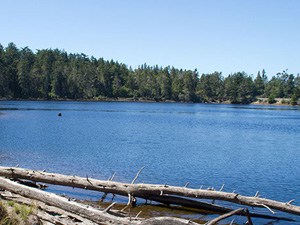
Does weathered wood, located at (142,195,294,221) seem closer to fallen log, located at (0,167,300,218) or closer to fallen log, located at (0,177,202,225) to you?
fallen log, located at (0,167,300,218)

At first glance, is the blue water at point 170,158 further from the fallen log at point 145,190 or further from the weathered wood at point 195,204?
the fallen log at point 145,190

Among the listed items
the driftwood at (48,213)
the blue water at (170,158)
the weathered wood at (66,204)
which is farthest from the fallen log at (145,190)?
the blue water at (170,158)

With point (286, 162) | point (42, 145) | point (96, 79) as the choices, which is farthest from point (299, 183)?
point (96, 79)

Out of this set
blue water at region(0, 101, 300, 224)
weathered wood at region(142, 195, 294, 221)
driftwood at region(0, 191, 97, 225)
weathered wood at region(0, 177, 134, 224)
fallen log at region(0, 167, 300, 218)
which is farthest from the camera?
blue water at region(0, 101, 300, 224)

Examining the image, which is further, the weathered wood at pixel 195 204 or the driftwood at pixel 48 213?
the weathered wood at pixel 195 204

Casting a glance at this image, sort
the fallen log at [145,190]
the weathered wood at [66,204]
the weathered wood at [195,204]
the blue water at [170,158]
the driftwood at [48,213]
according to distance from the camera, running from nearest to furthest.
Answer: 1. the driftwood at [48,213]
2. the weathered wood at [66,204]
3. the fallen log at [145,190]
4. the weathered wood at [195,204]
5. the blue water at [170,158]

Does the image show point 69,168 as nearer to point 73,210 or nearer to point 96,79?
point 73,210

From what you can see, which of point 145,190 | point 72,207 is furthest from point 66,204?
point 145,190

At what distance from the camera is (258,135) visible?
5716cm

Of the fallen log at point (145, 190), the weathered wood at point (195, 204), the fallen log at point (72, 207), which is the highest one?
the fallen log at point (72, 207)

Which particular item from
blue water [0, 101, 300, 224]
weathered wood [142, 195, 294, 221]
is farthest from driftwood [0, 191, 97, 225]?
blue water [0, 101, 300, 224]

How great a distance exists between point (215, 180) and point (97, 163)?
9.49m

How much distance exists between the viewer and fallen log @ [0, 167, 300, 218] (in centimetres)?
1500

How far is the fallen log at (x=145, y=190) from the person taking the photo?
15.0 meters
